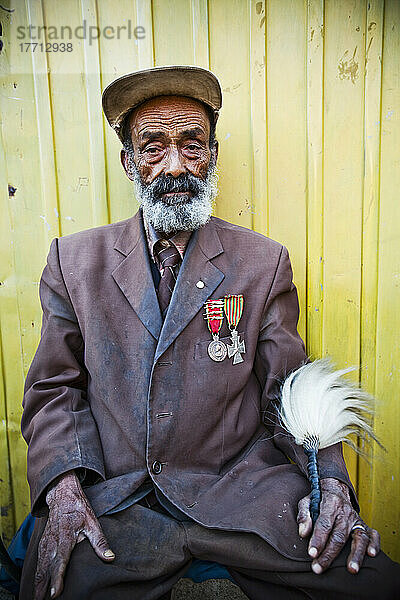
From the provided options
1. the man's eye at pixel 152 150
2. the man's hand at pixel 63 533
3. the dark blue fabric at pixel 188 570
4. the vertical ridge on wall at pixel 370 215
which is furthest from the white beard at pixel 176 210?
the dark blue fabric at pixel 188 570

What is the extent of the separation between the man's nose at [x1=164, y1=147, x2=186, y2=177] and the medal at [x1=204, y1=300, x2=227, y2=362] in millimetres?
487

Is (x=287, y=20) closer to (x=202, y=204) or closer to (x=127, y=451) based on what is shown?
(x=202, y=204)

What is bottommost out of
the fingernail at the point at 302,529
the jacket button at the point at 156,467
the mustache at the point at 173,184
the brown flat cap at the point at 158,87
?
the fingernail at the point at 302,529

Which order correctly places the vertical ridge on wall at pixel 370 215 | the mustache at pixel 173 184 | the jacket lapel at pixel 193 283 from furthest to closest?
the vertical ridge on wall at pixel 370 215, the mustache at pixel 173 184, the jacket lapel at pixel 193 283

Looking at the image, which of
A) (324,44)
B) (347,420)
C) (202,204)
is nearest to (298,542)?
(347,420)

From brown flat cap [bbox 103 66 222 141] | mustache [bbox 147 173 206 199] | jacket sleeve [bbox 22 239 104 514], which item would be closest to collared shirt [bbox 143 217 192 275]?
mustache [bbox 147 173 206 199]

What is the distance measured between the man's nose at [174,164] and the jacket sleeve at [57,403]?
513 millimetres

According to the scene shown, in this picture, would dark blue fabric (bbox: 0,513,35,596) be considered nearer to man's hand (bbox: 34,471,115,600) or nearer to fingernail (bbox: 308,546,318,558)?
man's hand (bbox: 34,471,115,600)

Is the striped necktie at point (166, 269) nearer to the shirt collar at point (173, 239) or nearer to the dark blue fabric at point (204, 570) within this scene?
the shirt collar at point (173, 239)

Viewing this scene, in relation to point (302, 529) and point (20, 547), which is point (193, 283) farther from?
point (20, 547)

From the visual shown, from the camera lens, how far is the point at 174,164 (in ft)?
5.37

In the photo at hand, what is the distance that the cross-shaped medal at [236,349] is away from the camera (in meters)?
1.62

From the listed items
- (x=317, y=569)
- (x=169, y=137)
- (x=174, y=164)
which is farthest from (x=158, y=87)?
(x=317, y=569)

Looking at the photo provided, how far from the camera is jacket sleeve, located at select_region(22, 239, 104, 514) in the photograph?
1.45 metres
